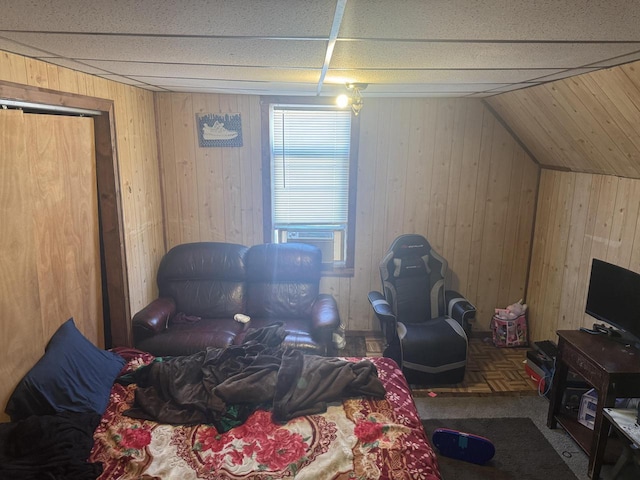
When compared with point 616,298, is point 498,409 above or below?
below

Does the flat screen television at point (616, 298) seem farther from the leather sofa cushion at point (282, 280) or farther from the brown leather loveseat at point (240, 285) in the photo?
the leather sofa cushion at point (282, 280)

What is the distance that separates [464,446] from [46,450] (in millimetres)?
2272

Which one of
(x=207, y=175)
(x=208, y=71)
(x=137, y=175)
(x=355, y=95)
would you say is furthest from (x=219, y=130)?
(x=208, y=71)

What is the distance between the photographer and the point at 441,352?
11.6 ft

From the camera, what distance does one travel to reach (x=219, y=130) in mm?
4141

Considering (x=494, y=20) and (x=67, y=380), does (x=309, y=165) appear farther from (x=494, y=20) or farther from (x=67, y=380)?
(x=494, y=20)

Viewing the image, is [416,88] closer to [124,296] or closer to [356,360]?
[356,360]

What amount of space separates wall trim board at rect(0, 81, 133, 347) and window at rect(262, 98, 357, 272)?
1418mm

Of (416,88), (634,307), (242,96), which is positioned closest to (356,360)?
(634,307)

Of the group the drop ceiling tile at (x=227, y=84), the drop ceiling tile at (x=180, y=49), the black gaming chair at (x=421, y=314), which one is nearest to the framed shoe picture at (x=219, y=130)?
the drop ceiling tile at (x=227, y=84)

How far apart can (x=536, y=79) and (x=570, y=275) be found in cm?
183

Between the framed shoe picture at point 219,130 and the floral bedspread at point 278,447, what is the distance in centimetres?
250

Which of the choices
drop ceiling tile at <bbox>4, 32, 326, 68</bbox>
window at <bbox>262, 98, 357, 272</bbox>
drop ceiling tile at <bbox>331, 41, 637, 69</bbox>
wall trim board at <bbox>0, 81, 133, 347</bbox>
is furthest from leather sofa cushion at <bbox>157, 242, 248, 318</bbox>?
drop ceiling tile at <bbox>331, 41, 637, 69</bbox>

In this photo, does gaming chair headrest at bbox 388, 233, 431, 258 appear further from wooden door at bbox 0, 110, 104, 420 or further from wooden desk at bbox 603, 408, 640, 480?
wooden door at bbox 0, 110, 104, 420
